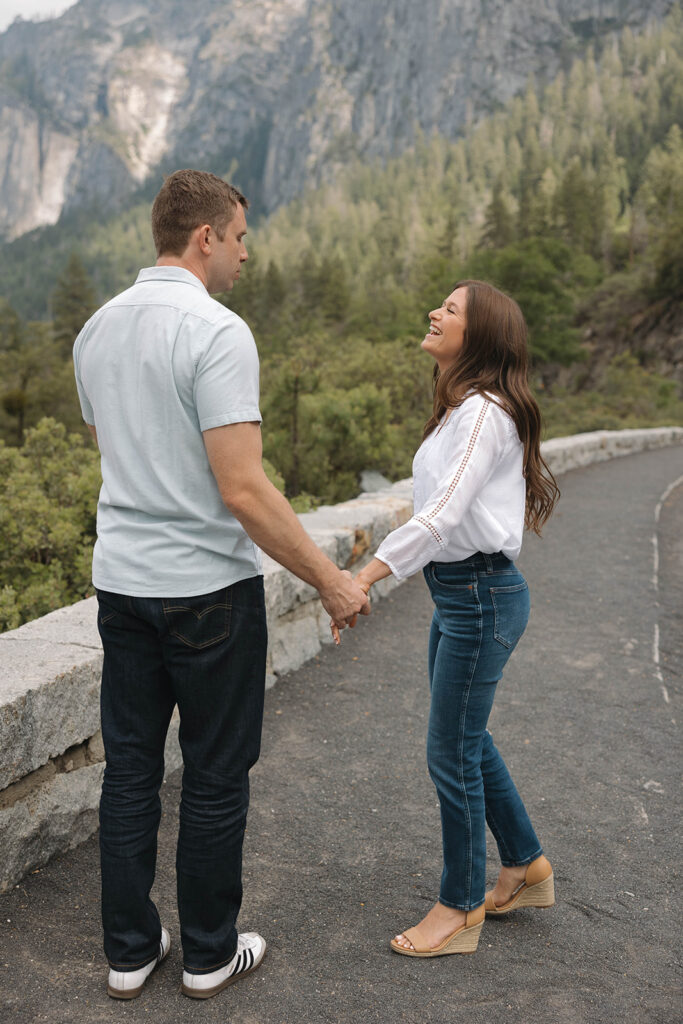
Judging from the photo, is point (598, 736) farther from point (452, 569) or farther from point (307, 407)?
point (307, 407)

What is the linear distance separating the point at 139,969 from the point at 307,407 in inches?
396

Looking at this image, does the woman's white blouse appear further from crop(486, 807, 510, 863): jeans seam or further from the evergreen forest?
the evergreen forest

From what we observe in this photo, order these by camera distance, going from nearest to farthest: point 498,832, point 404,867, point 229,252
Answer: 1. point 229,252
2. point 498,832
3. point 404,867

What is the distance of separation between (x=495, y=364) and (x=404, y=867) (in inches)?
75.7

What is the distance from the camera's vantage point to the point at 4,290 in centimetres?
15012

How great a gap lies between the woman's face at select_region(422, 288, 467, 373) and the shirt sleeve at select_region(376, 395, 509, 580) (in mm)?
266

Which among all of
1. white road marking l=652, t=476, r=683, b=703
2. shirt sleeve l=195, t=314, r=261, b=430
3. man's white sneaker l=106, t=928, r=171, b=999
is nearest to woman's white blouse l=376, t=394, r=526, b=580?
shirt sleeve l=195, t=314, r=261, b=430

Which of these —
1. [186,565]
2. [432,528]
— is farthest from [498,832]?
[186,565]

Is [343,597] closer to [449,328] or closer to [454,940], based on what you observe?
[449,328]

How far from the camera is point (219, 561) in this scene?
2.31 meters

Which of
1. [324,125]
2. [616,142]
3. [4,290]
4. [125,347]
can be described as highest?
[324,125]

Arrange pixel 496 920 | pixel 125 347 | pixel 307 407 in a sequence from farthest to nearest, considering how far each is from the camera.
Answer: pixel 307 407 < pixel 496 920 < pixel 125 347

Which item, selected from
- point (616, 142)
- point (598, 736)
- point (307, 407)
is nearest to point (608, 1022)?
point (598, 736)

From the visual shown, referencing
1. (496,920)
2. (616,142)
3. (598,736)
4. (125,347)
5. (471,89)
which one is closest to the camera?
(125,347)
